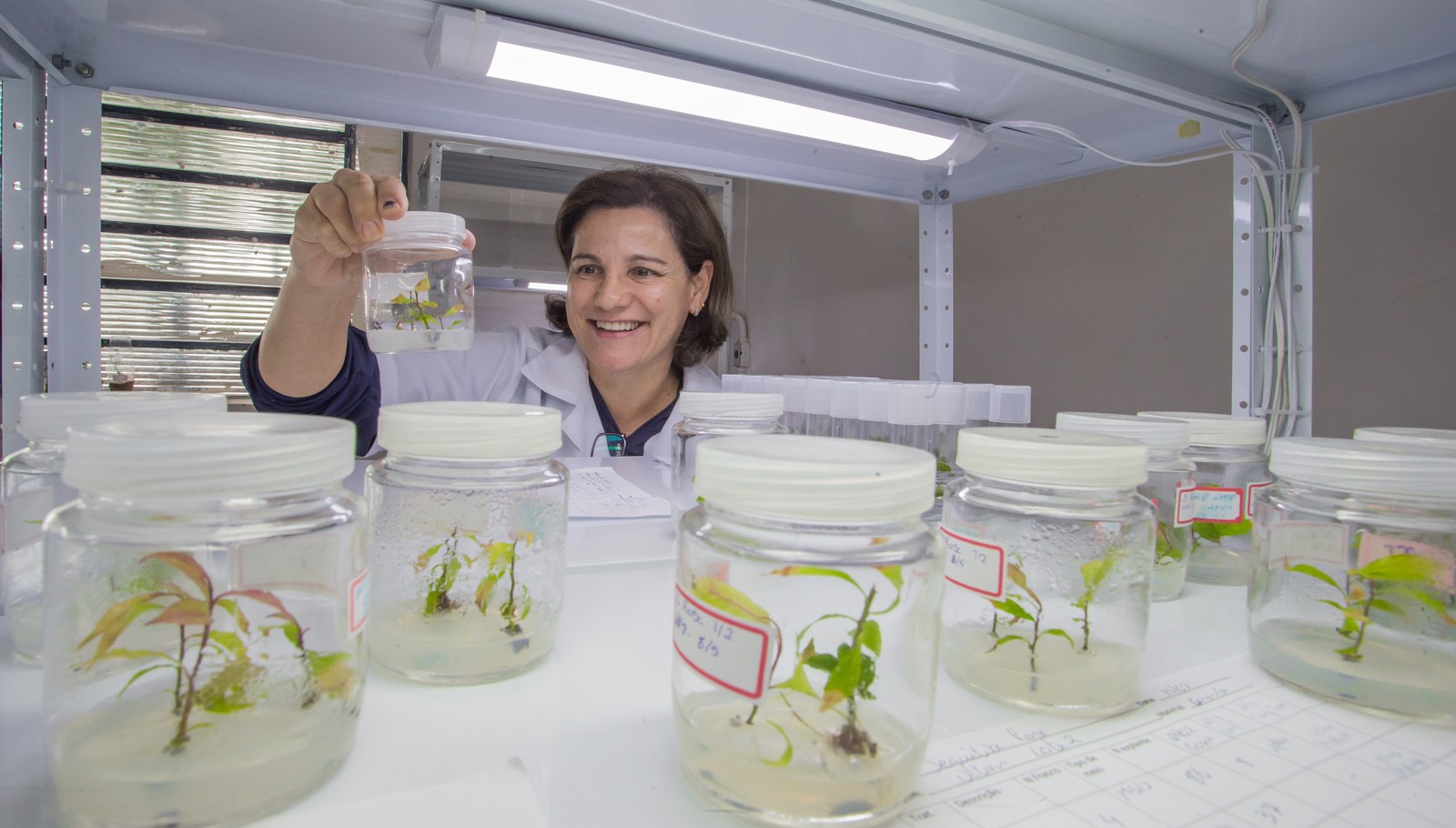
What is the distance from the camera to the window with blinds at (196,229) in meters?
2.06

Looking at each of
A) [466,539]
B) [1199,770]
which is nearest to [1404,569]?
[1199,770]

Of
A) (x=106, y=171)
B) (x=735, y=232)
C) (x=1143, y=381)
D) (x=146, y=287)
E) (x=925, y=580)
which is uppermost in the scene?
(x=735, y=232)

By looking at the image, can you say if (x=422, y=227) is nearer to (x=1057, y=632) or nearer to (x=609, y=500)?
(x=609, y=500)

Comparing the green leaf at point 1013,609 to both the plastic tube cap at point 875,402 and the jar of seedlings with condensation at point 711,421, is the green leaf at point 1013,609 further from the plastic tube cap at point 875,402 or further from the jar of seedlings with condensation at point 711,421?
the plastic tube cap at point 875,402

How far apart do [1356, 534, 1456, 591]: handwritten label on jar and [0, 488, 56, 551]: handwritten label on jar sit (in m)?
0.96

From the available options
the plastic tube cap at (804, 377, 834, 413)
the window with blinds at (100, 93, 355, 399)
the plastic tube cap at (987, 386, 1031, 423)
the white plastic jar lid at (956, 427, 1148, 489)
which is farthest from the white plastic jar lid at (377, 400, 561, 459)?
the window with blinds at (100, 93, 355, 399)

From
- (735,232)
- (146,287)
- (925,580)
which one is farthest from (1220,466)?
(735,232)

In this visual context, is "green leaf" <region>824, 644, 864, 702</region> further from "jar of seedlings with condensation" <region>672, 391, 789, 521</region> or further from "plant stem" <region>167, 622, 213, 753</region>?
"jar of seedlings with condensation" <region>672, 391, 789, 521</region>

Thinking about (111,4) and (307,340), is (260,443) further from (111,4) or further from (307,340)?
(307,340)

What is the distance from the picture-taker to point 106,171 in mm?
2012

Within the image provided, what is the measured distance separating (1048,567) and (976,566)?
2.4 inches

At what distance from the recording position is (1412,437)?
2.21 ft

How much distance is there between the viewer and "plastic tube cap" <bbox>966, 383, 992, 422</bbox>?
1109mm

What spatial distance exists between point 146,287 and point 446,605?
2208 mm
